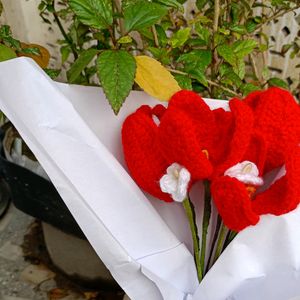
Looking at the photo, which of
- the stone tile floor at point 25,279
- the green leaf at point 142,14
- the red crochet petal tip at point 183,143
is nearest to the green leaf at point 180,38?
the green leaf at point 142,14

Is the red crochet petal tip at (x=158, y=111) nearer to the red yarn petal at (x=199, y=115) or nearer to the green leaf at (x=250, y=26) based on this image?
the red yarn petal at (x=199, y=115)

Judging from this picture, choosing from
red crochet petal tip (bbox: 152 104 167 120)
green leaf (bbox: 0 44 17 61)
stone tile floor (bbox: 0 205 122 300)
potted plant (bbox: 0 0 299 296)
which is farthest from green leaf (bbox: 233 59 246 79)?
stone tile floor (bbox: 0 205 122 300)

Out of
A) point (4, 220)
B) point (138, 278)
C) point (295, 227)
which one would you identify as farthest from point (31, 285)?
point (295, 227)

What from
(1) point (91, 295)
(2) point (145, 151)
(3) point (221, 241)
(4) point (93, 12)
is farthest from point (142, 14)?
(1) point (91, 295)

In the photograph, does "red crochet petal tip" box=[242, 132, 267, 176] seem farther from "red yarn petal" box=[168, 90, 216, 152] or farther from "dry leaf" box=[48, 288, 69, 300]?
"dry leaf" box=[48, 288, 69, 300]

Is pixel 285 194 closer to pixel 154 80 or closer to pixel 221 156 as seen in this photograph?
pixel 221 156
